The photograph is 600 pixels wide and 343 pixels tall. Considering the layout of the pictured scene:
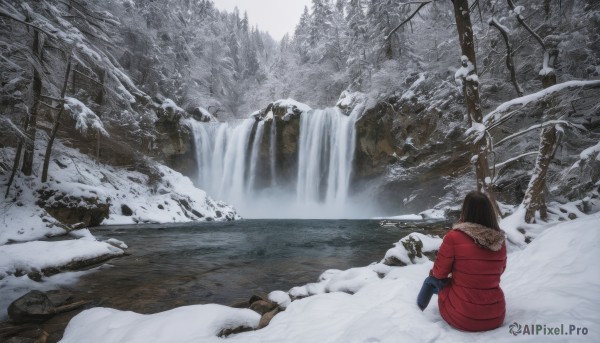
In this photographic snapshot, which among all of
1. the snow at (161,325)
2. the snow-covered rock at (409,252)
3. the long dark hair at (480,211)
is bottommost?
the snow at (161,325)

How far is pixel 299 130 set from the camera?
102 feet

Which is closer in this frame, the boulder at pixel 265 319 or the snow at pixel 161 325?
the snow at pixel 161 325

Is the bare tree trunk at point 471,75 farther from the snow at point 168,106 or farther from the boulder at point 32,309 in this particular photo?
the snow at point 168,106

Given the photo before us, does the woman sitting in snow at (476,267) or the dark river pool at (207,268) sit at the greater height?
the woman sitting in snow at (476,267)

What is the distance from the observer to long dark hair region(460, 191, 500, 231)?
7.79ft

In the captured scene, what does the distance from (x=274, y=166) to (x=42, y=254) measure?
92.0ft

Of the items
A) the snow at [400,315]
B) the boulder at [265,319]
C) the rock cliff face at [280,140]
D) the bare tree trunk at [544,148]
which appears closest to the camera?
the snow at [400,315]

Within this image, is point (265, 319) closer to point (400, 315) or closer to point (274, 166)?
point (400, 315)

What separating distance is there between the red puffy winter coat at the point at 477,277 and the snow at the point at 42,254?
7.66 metres

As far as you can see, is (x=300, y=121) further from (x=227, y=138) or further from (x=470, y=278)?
(x=470, y=278)

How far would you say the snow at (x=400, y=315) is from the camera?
222 centimetres

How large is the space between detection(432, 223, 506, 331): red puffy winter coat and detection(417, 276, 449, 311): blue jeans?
0.23 metres

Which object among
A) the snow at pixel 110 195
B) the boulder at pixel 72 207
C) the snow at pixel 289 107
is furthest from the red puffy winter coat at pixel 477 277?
the snow at pixel 289 107

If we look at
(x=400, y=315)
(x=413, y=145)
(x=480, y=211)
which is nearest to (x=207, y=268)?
(x=400, y=315)
